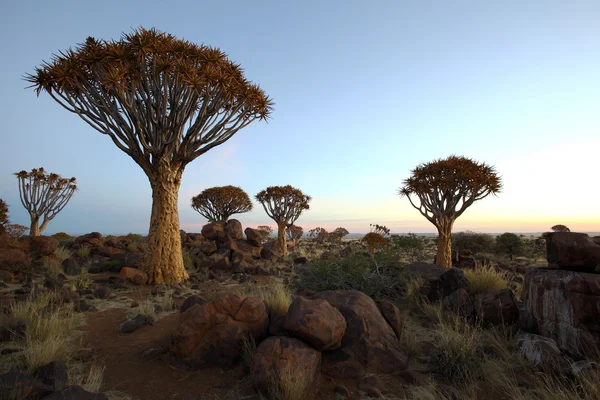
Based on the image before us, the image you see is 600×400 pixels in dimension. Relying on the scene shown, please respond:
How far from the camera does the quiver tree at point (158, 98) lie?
9156mm

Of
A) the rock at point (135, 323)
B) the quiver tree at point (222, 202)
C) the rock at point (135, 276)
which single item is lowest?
the rock at point (135, 323)

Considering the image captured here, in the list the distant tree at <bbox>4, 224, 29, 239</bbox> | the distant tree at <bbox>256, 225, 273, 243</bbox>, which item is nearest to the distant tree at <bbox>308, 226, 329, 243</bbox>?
the distant tree at <bbox>256, 225, 273, 243</bbox>

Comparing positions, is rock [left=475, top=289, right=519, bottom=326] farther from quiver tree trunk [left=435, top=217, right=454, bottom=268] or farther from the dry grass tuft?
quiver tree trunk [left=435, top=217, right=454, bottom=268]

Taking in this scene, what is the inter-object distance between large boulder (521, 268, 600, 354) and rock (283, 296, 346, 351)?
2.83m

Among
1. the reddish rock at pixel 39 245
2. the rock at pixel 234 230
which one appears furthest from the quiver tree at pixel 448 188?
the reddish rock at pixel 39 245

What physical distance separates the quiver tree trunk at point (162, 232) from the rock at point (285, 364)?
23.6ft

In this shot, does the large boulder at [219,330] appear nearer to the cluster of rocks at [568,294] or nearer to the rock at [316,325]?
the rock at [316,325]

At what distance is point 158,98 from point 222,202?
15273mm

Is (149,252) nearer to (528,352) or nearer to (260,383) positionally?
(260,383)

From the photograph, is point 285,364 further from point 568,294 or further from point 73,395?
point 568,294

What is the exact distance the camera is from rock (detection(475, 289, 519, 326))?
5.52 m

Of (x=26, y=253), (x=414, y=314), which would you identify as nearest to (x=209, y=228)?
(x=26, y=253)

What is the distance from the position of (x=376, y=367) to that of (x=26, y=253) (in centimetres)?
1326

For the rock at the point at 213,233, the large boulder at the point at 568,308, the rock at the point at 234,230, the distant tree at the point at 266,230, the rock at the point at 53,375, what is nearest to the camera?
the rock at the point at 53,375
